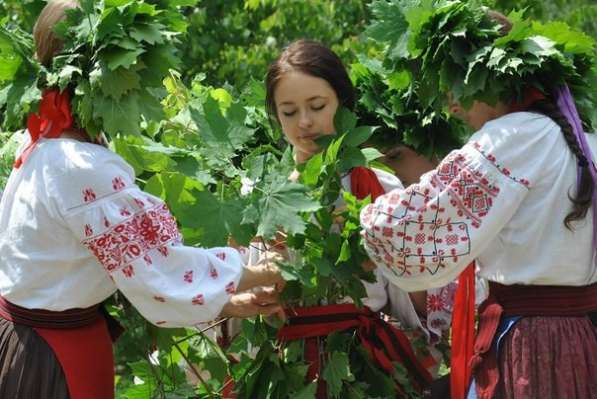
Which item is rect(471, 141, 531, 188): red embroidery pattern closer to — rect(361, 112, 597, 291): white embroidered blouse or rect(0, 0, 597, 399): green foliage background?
rect(361, 112, 597, 291): white embroidered blouse

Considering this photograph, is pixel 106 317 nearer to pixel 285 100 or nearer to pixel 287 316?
pixel 287 316

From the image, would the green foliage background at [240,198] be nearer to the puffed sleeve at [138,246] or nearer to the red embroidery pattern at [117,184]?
the puffed sleeve at [138,246]

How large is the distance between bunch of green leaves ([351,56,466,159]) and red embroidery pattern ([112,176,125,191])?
3.71ft

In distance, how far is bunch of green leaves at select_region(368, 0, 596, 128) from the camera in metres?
2.92

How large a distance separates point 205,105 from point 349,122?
0.42m

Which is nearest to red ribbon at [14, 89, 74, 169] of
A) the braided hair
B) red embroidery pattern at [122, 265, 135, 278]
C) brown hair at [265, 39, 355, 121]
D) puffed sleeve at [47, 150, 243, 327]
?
puffed sleeve at [47, 150, 243, 327]

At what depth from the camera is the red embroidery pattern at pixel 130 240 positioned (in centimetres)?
277

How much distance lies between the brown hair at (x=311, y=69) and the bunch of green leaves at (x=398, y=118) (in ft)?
0.64

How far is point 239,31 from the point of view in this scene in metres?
7.49

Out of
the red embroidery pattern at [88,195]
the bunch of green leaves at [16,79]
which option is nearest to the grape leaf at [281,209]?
the red embroidery pattern at [88,195]

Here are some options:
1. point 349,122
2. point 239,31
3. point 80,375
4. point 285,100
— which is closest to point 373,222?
point 349,122

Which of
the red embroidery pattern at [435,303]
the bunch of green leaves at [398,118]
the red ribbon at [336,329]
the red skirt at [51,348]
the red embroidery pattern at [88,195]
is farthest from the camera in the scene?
the bunch of green leaves at [398,118]

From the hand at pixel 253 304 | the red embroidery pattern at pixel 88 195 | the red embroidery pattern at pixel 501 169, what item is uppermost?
the red embroidery pattern at pixel 88 195

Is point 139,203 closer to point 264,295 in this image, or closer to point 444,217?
point 264,295
